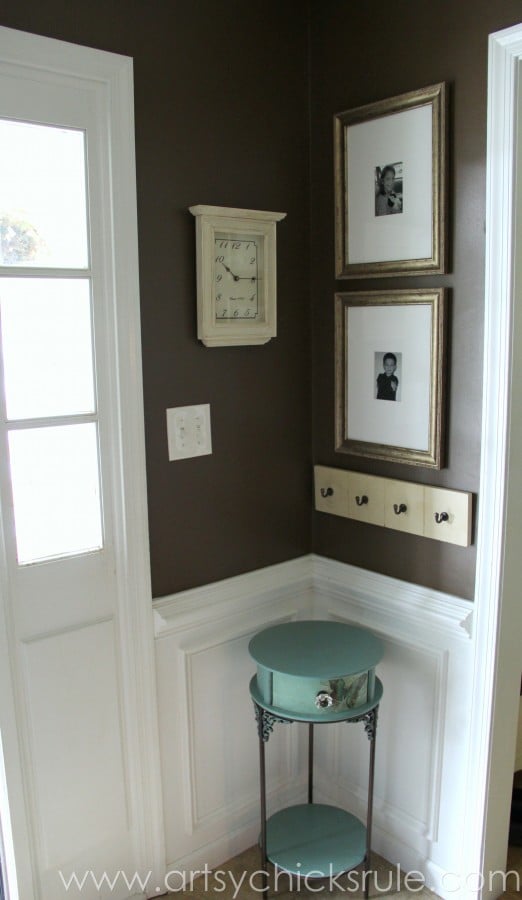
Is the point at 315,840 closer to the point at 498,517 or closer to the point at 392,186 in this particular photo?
the point at 498,517

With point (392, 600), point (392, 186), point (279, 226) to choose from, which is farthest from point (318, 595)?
point (392, 186)

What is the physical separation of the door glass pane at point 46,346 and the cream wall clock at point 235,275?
31 centimetres

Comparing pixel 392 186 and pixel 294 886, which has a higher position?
pixel 392 186

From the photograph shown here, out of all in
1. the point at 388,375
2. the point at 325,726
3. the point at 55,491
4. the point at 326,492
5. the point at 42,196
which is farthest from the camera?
the point at 325,726

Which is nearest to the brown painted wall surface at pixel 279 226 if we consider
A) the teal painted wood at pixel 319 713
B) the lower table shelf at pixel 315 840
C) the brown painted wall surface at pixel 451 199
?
the brown painted wall surface at pixel 451 199

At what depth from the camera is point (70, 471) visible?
1.77 metres

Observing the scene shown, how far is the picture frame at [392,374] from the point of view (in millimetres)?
1865

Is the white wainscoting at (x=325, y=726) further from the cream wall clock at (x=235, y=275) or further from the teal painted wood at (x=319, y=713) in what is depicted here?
the cream wall clock at (x=235, y=275)

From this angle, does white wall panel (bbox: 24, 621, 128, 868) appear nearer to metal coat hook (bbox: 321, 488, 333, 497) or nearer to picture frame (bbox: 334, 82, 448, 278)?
metal coat hook (bbox: 321, 488, 333, 497)

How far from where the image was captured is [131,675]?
6.31ft

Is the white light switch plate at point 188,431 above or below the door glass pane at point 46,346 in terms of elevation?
below

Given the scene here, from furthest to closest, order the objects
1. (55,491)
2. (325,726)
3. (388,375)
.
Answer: (325,726) → (388,375) → (55,491)

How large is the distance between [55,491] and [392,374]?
900 mm

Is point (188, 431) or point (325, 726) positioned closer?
point (188, 431)
